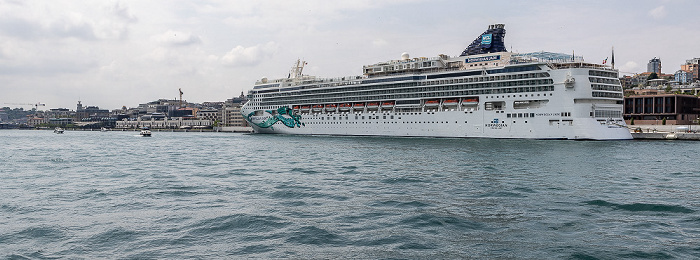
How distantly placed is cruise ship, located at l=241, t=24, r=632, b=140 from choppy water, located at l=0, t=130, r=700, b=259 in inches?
1271

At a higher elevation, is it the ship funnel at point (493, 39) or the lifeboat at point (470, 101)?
the ship funnel at point (493, 39)

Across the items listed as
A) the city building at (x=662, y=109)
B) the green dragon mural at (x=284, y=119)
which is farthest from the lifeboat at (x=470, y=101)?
the city building at (x=662, y=109)

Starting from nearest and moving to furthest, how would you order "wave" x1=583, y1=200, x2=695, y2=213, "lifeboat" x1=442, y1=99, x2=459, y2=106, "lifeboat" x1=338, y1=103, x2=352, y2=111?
1. "wave" x1=583, y1=200, x2=695, y2=213
2. "lifeboat" x1=442, y1=99, x2=459, y2=106
3. "lifeboat" x1=338, y1=103, x2=352, y2=111

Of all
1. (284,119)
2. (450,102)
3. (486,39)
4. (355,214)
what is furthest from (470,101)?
(355,214)

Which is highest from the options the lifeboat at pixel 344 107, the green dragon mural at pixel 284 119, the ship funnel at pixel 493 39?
the ship funnel at pixel 493 39

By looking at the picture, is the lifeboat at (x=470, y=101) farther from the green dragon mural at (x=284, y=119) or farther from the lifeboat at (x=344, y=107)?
the green dragon mural at (x=284, y=119)

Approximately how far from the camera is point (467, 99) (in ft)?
223

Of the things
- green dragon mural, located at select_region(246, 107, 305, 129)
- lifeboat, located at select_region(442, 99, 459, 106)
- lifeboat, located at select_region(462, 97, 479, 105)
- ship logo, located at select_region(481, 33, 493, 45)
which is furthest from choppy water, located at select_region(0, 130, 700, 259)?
green dragon mural, located at select_region(246, 107, 305, 129)

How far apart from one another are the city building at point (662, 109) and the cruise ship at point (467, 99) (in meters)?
32.9

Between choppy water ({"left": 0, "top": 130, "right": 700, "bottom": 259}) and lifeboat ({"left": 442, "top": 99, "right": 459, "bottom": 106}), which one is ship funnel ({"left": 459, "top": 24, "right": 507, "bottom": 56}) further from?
choppy water ({"left": 0, "top": 130, "right": 700, "bottom": 259})

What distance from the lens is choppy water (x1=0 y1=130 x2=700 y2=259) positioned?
38.8 ft

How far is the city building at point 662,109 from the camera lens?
87.6 meters

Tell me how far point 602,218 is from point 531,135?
47575mm

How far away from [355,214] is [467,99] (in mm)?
54971
